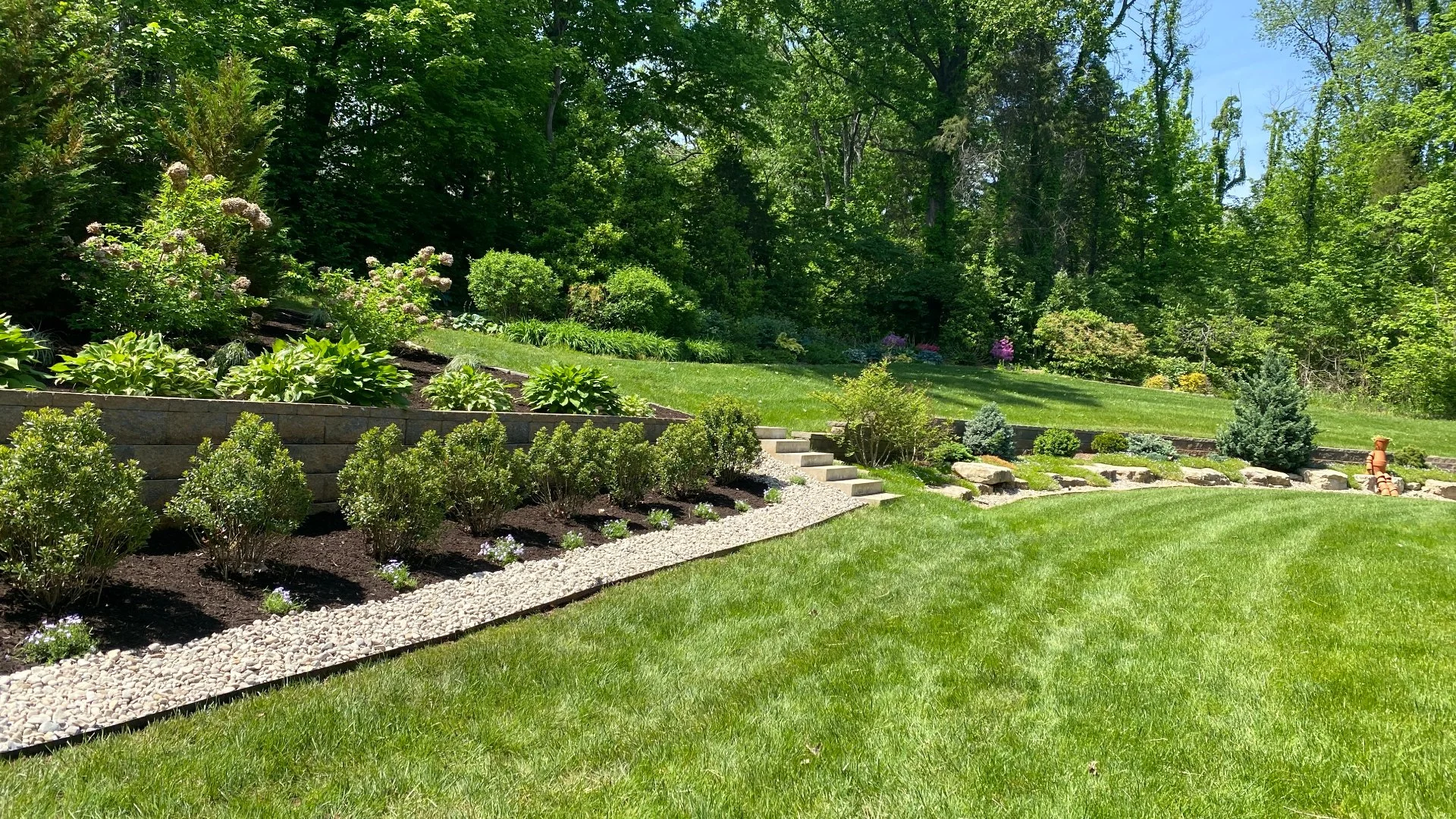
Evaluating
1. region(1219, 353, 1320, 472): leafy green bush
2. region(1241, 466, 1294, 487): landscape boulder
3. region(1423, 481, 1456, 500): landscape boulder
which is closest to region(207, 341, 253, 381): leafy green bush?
region(1241, 466, 1294, 487): landscape boulder

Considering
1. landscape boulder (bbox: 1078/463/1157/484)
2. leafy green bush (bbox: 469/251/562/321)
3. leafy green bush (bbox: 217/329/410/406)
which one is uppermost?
leafy green bush (bbox: 469/251/562/321)

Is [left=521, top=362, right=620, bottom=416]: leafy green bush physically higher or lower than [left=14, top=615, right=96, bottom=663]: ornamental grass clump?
higher

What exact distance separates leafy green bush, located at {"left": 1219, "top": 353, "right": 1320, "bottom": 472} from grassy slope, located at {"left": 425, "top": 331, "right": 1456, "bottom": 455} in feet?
3.49

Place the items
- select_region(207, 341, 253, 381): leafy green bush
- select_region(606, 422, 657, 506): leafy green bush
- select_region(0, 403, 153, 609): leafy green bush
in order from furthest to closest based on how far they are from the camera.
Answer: select_region(606, 422, 657, 506): leafy green bush
select_region(207, 341, 253, 381): leafy green bush
select_region(0, 403, 153, 609): leafy green bush

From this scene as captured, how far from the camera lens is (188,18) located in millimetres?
12578

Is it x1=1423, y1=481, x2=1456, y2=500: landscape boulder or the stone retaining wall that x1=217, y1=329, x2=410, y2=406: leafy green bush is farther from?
x1=1423, y1=481, x2=1456, y2=500: landscape boulder

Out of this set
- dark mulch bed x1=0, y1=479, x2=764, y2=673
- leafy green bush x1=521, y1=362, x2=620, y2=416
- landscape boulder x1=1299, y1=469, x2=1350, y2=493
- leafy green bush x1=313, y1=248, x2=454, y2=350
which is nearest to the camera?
dark mulch bed x1=0, y1=479, x2=764, y2=673

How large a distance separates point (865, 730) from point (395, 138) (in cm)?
1699

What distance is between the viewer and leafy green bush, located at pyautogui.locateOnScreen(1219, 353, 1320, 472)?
12.5 meters

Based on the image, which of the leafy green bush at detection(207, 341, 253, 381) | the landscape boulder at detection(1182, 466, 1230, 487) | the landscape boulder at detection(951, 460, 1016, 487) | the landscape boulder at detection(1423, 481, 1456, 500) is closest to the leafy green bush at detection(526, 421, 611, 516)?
the leafy green bush at detection(207, 341, 253, 381)

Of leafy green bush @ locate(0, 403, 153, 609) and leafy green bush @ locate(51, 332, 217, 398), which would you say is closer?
leafy green bush @ locate(0, 403, 153, 609)

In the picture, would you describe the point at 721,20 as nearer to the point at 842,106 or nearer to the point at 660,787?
the point at 842,106

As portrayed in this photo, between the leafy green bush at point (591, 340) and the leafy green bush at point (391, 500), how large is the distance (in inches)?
331

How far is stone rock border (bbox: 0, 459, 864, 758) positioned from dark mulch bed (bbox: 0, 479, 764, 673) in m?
0.13
